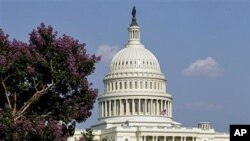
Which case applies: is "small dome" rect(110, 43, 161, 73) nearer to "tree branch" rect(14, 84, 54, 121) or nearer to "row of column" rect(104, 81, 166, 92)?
"row of column" rect(104, 81, 166, 92)

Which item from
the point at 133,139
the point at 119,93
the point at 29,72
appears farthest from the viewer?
the point at 119,93

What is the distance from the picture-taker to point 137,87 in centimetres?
19262

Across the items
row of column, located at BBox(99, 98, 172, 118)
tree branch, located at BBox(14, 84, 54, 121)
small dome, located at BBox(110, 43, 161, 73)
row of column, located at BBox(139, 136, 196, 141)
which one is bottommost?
tree branch, located at BBox(14, 84, 54, 121)

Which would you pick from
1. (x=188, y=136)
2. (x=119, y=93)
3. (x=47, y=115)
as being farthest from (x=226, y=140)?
(x=47, y=115)

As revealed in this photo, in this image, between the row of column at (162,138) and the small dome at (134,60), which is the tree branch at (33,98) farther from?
the small dome at (134,60)

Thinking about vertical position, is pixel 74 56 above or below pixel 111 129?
below

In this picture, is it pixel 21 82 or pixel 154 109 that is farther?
pixel 154 109

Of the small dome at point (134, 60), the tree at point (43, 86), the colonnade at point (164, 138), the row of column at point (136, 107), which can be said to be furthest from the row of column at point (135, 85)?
the tree at point (43, 86)

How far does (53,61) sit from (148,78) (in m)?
149

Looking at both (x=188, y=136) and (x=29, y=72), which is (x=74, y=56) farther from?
(x=188, y=136)

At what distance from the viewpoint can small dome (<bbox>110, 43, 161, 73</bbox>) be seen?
194m

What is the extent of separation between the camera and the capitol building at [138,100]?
184750mm

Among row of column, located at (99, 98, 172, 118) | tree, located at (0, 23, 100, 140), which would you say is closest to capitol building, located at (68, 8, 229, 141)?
row of column, located at (99, 98, 172, 118)

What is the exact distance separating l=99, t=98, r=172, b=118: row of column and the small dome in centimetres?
683
